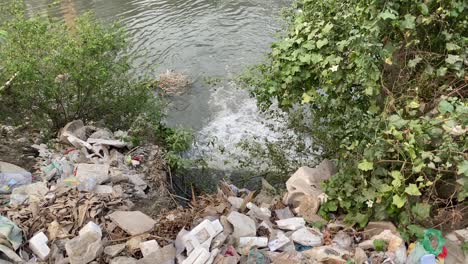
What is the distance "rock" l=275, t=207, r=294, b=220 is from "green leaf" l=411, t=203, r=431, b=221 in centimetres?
110

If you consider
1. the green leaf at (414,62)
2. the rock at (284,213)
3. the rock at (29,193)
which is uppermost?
the green leaf at (414,62)

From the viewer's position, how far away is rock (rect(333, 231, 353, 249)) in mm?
3286

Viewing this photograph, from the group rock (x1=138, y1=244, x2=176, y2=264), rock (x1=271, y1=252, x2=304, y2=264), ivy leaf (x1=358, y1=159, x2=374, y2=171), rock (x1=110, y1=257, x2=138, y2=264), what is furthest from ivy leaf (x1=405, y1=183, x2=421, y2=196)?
rock (x1=110, y1=257, x2=138, y2=264)

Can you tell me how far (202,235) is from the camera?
11.0ft

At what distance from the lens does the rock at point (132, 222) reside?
370cm

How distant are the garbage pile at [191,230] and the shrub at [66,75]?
1.27 metres

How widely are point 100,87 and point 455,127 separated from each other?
4.43 metres

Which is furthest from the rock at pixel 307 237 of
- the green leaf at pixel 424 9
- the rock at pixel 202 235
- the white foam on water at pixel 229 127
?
the white foam on water at pixel 229 127

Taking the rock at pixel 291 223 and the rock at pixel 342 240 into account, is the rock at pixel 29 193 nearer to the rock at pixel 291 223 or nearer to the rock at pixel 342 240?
the rock at pixel 291 223

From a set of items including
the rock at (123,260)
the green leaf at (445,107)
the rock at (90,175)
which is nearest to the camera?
the green leaf at (445,107)

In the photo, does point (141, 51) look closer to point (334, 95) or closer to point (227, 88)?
point (227, 88)

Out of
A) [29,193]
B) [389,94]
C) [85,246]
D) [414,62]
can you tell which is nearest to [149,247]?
[85,246]

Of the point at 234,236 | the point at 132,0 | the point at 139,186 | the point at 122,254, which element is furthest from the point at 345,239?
the point at 132,0

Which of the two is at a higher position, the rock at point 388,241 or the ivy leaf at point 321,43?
the ivy leaf at point 321,43
